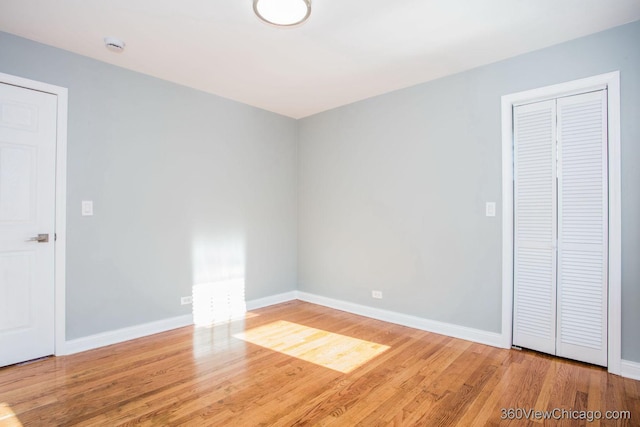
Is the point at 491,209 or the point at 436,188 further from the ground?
the point at 436,188

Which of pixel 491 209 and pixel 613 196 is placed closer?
pixel 613 196

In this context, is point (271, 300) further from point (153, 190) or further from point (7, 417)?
point (7, 417)

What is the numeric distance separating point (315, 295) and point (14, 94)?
12.2 ft

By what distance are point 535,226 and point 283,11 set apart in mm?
2656

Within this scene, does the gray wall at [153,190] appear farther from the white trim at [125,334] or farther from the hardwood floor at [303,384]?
the hardwood floor at [303,384]

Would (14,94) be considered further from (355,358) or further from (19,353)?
(355,358)

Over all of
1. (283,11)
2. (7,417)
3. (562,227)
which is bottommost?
(7,417)

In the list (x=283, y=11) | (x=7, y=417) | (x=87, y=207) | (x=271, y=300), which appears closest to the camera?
(x=7, y=417)

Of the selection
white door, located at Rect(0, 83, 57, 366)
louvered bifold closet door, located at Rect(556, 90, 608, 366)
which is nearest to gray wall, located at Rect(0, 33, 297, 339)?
white door, located at Rect(0, 83, 57, 366)

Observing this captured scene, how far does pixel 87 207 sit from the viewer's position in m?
2.97

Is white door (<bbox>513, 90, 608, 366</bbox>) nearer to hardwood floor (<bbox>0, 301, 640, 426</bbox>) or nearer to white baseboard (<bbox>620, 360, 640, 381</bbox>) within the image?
white baseboard (<bbox>620, 360, 640, 381</bbox>)

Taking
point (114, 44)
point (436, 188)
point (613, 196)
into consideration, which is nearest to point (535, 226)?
point (613, 196)

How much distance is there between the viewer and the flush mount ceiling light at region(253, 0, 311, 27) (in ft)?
6.75

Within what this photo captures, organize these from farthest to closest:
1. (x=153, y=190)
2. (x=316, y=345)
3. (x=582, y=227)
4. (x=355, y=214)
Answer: (x=355, y=214) → (x=153, y=190) → (x=316, y=345) → (x=582, y=227)
